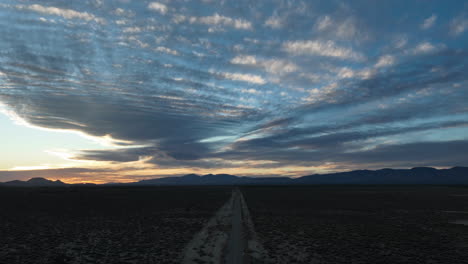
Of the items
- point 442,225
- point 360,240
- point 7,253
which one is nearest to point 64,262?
point 7,253

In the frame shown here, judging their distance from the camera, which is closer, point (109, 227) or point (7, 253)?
point (7, 253)

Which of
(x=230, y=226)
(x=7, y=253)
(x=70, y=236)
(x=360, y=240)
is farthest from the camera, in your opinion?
(x=230, y=226)

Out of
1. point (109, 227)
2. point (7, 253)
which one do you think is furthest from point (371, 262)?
point (109, 227)

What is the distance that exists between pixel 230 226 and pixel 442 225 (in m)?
16.2

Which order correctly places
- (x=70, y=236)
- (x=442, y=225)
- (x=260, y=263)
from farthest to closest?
(x=442, y=225) < (x=70, y=236) < (x=260, y=263)

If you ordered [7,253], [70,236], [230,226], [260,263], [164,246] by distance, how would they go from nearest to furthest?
[260,263], [7,253], [164,246], [70,236], [230,226]

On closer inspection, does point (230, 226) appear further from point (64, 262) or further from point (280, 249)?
point (64, 262)

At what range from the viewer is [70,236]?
17422 millimetres

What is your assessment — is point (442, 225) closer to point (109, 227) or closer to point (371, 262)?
point (371, 262)

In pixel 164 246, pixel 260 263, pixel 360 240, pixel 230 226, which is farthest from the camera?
pixel 230 226

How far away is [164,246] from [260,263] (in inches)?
227

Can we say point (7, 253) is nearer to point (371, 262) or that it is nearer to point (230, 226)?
point (230, 226)

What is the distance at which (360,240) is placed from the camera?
53.6 feet

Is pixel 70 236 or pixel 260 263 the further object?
pixel 70 236
